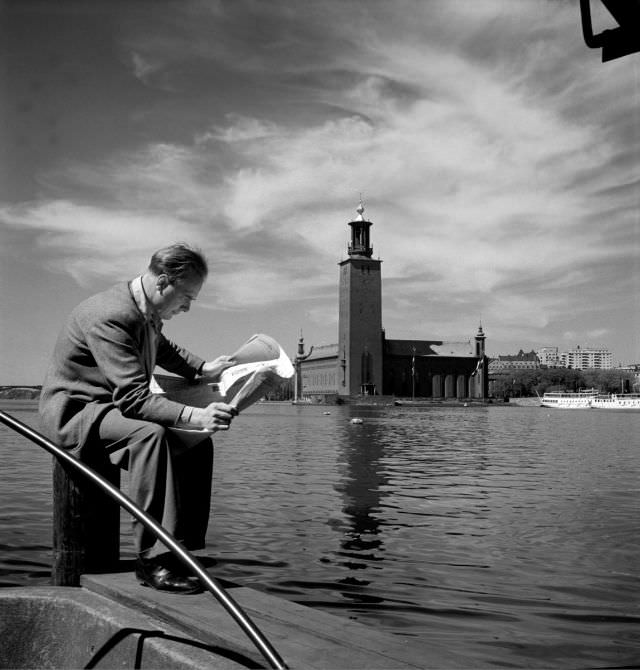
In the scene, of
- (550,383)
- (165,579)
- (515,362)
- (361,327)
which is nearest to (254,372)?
(165,579)

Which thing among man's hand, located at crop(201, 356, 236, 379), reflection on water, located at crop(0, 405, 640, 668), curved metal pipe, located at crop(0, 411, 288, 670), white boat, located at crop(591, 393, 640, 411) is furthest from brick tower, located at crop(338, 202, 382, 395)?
curved metal pipe, located at crop(0, 411, 288, 670)

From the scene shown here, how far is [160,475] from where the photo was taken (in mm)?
2729

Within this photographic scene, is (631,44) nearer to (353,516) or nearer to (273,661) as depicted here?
(273,661)

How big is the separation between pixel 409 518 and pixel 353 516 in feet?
1.88

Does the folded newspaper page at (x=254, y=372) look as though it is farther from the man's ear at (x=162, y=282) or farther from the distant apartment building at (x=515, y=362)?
the distant apartment building at (x=515, y=362)

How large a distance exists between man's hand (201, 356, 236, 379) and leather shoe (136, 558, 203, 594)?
81cm

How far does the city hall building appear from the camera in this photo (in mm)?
100938

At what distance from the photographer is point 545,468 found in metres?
14.4

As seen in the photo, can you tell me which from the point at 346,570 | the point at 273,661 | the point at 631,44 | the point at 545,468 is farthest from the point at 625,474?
the point at 273,661

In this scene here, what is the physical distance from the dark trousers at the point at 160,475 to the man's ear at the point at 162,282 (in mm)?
476

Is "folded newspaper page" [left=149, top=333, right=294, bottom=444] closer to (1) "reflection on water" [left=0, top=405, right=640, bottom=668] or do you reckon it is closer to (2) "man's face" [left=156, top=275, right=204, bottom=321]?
(2) "man's face" [left=156, top=275, right=204, bottom=321]

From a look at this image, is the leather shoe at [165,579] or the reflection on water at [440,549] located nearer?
the leather shoe at [165,579]

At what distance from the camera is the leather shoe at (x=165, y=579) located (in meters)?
2.70

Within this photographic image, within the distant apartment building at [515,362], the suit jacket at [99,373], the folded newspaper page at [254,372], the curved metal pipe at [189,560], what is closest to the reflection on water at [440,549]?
the folded newspaper page at [254,372]
